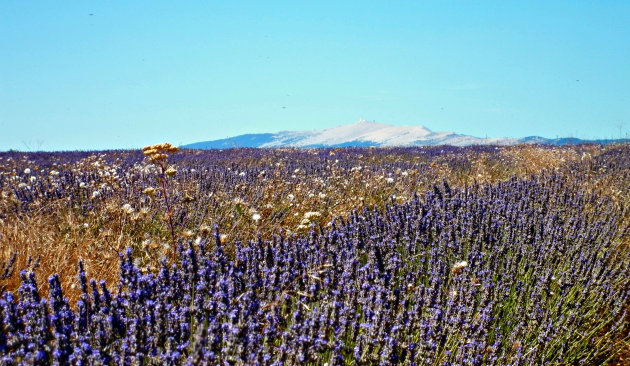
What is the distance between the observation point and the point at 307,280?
2.66 metres

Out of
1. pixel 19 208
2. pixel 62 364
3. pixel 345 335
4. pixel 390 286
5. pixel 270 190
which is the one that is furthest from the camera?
pixel 270 190

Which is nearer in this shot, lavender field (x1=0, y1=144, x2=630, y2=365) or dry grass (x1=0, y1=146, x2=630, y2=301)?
lavender field (x1=0, y1=144, x2=630, y2=365)

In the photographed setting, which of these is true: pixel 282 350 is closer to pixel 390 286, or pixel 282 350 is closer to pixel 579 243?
pixel 390 286

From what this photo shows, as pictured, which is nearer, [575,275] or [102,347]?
[102,347]

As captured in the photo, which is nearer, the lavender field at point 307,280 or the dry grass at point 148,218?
the lavender field at point 307,280

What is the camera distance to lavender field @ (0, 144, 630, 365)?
177cm

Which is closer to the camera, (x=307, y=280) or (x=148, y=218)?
(x=307, y=280)

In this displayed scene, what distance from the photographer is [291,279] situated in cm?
260

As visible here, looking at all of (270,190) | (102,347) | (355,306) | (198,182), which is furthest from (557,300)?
(198,182)

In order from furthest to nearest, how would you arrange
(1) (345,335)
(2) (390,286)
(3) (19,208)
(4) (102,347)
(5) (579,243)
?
(3) (19,208), (5) (579,243), (2) (390,286), (1) (345,335), (4) (102,347)

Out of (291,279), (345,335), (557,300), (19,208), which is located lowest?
(557,300)

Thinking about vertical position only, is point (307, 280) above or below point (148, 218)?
below

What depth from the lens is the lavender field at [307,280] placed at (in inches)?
69.7

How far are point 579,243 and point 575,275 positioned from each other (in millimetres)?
681
